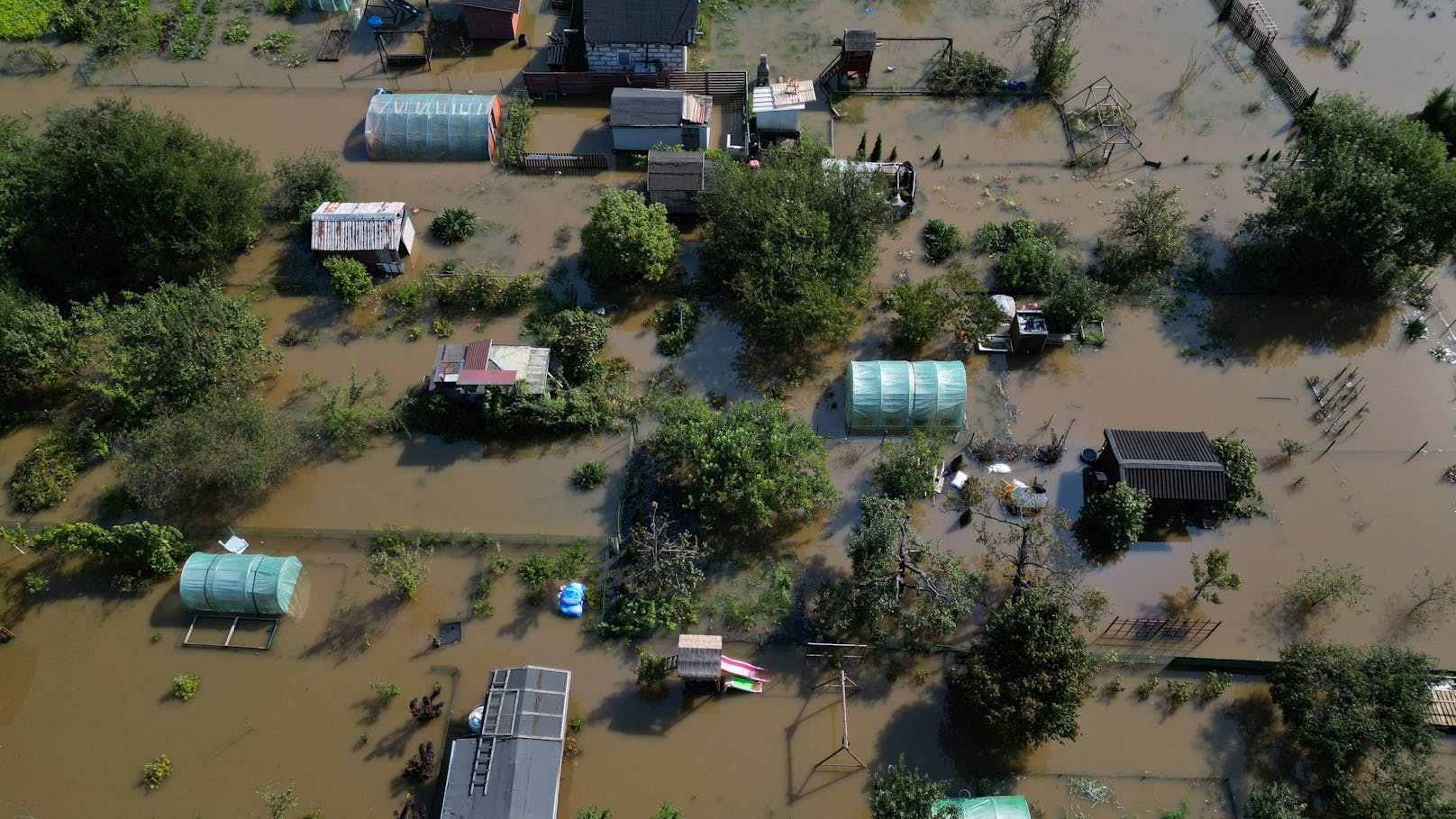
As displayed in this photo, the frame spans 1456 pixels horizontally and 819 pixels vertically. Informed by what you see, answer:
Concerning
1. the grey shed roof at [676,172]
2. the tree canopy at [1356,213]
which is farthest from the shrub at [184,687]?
the tree canopy at [1356,213]

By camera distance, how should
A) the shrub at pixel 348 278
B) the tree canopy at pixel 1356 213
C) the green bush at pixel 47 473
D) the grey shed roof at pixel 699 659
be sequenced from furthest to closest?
the shrub at pixel 348 278, the tree canopy at pixel 1356 213, the green bush at pixel 47 473, the grey shed roof at pixel 699 659

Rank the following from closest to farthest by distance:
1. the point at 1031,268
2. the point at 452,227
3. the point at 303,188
Result: the point at 1031,268 < the point at 452,227 < the point at 303,188

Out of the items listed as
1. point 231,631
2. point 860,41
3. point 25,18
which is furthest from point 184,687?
point 25,18

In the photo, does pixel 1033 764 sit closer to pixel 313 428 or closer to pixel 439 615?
pixel 439 615

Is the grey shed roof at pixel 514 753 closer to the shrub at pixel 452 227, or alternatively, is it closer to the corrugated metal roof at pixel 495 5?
the shrub at pixel 452 227

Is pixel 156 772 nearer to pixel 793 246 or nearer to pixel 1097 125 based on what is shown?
pixel 793 246
